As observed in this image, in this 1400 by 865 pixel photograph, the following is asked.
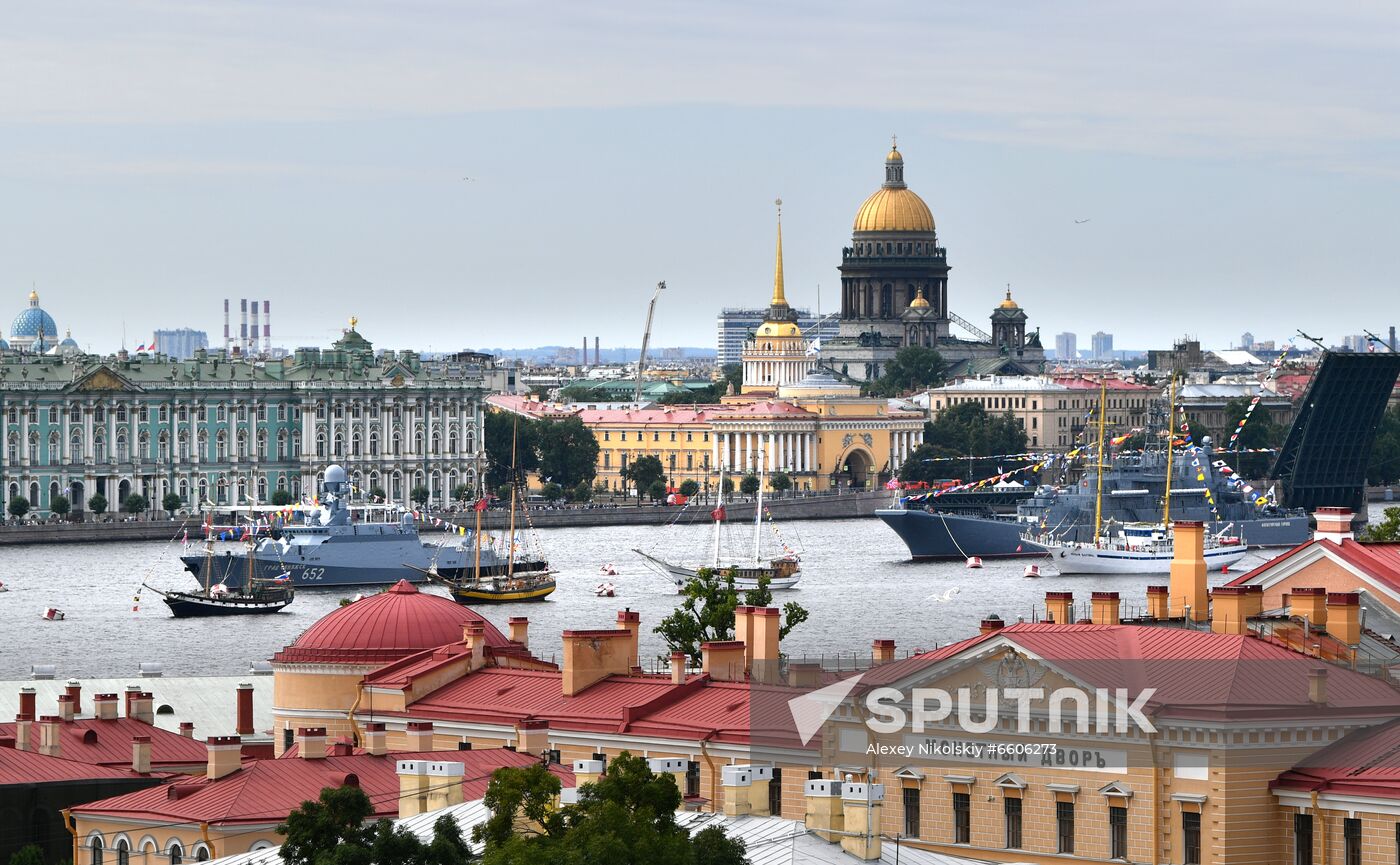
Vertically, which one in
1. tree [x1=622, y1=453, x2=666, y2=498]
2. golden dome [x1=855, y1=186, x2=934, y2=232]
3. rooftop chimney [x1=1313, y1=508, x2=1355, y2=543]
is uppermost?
golden dome [x1=855, y1=186, x2=934, y2=232]

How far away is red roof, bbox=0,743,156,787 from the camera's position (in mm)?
21516

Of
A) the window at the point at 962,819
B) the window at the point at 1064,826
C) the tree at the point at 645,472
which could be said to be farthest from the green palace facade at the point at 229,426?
the window at the point at 1064,826

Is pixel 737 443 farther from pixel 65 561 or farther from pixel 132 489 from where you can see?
pixel 65 561

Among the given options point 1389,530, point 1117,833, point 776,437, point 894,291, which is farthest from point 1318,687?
point 894,291

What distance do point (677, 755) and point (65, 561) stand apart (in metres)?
49.6

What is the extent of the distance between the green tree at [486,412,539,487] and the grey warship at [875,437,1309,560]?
21327 mm

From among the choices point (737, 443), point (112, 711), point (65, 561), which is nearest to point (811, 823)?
point (112, 711)

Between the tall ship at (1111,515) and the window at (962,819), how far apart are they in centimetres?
5432

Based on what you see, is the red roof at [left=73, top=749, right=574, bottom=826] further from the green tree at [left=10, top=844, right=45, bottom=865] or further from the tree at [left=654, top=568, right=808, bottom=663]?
the tree at [left=654, top=568, right=808, bottom=663]

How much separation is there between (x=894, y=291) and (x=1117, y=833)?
12121 cm

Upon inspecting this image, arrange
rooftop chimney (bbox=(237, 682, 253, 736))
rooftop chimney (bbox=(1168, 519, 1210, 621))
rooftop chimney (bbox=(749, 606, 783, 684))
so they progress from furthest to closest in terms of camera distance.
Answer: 1. rooftop chimney (bbox=(237, 682, 253, 736))
2. rooftop chimney (bbox=(749, 606, 783, 684))
3. rooftop chimney (bbox=(1168, 519, 1210, 621))

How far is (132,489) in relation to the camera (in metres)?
84.7

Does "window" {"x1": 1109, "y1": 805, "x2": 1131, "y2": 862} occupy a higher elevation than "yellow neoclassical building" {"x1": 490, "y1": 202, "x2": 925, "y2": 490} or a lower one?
lower

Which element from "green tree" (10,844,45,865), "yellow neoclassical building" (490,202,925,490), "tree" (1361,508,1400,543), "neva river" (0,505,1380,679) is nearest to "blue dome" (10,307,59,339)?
"yellow neoclassical building" (490,202,925,490)
